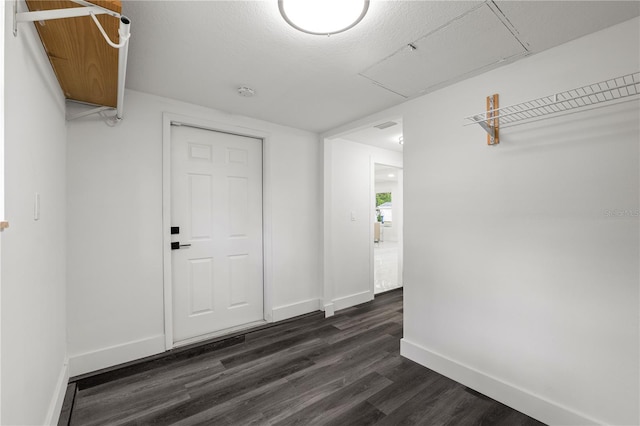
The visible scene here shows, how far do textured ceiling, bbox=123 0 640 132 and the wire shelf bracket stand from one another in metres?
0.32

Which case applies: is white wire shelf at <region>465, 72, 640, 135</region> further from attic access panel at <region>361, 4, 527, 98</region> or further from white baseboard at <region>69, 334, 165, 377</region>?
white baseboard at <region>69, 334, 165, 377</region>

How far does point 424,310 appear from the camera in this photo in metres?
2.46

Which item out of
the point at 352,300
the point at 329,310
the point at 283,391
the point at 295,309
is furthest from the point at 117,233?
the point at 352,300

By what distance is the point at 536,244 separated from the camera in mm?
1848

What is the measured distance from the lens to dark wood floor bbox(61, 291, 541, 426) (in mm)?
1808

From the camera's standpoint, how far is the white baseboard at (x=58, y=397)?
158cm

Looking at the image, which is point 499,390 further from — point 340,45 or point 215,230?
point 215,230

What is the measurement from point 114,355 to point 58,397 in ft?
1.91

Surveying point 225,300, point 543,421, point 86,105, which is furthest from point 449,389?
point 86,105

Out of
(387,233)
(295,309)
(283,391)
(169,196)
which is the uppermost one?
(169,196)

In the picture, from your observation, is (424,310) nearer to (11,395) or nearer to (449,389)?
(449,389)

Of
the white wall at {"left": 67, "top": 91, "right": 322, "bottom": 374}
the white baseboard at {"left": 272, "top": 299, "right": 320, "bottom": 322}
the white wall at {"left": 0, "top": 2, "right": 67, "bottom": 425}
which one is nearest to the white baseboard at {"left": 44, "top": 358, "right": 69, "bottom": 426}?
the white wall at {"left": 0, "top": 2, "right": 67, "bottom": 425}

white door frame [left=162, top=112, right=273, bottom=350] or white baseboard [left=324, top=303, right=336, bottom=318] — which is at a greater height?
white door frame [left=162, top=112, right=273, bottom=350]

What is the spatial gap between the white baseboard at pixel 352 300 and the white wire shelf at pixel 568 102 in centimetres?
267
